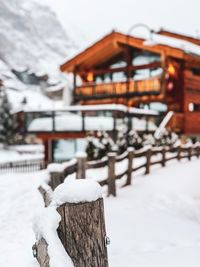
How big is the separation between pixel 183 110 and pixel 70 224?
22.6 metres

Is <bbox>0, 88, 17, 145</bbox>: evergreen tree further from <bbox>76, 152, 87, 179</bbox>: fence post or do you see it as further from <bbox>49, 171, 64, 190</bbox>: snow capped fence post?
<bbox>49, 171, 64, 190</bbox>: snow capped fence post

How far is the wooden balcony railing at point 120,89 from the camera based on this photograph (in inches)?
910

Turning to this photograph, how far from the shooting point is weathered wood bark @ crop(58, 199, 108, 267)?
2908mm

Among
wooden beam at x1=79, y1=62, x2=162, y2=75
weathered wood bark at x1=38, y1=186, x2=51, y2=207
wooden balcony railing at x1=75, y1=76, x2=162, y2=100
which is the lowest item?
weathered wood bark at x1=38, y1=186, x2=51, y2=207

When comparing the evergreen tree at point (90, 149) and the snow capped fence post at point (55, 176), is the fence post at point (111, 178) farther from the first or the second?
the evergreen tree at point (90, 149)

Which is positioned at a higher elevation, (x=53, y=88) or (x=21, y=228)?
(x=53, y=88)

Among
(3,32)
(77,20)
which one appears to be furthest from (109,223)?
(77,20)

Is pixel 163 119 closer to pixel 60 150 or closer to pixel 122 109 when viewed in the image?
pixel 122 109

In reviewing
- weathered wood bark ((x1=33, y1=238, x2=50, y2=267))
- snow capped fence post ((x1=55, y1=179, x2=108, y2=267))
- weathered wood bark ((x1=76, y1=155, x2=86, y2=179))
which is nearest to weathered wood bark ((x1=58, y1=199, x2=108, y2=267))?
snow capped fence post ((x1=55, y1=179, x2=108, y2=267))

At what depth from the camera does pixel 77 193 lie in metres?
2.93

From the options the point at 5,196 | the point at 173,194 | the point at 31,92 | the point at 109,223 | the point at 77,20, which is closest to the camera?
the point at 109,223

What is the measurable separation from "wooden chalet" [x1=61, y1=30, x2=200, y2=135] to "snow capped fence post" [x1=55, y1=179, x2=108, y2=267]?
19.6 meters

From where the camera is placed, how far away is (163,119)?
21594mm

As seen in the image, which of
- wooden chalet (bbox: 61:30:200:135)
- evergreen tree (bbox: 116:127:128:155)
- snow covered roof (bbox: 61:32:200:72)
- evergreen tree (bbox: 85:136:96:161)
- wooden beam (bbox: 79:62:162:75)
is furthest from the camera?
wooden beam (bbox: 79:62:162:75)
